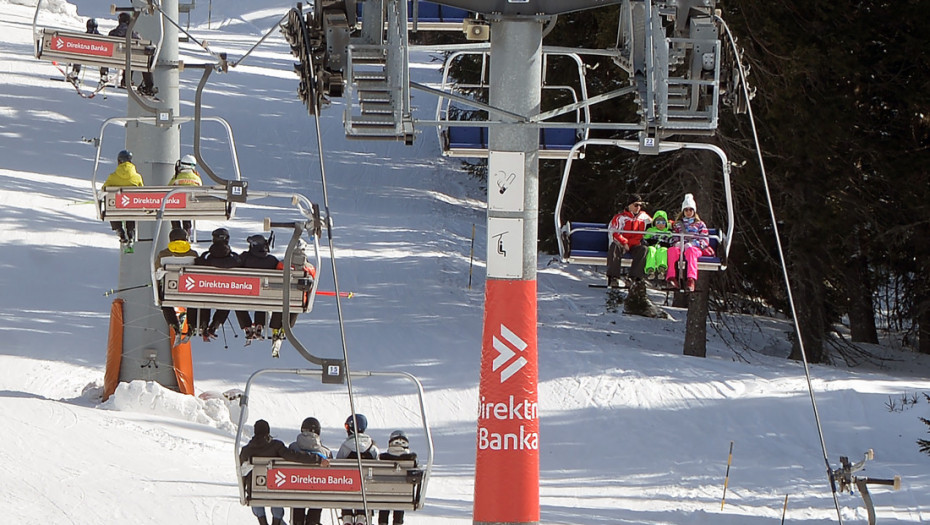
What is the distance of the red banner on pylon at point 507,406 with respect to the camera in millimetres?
11805

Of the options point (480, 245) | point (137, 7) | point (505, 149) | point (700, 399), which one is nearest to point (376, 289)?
point (480, 245)

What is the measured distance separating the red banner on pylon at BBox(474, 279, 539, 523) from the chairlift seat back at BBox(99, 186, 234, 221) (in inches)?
165

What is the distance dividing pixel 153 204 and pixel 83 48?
147 inches

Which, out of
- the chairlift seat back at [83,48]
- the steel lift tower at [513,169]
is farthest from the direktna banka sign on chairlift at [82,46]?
the steel lift tower at [513,169]

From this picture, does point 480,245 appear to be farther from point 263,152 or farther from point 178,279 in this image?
point 178,279

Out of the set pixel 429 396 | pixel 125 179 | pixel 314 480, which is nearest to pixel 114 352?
pixel 125 179

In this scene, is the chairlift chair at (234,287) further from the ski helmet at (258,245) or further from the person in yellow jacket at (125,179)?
the person in yellow jacket at (125,179)

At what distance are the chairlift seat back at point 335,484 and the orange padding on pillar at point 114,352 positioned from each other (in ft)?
25.5

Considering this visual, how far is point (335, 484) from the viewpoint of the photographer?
11602mm

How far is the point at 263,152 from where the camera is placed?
37969 millimetres

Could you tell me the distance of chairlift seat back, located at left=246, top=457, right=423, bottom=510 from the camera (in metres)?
11.6

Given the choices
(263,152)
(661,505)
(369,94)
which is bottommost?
(661,505)

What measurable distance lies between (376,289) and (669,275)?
1266cm

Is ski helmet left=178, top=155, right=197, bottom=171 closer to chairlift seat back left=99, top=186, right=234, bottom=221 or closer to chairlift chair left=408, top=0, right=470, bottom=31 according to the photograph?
chairlift seat back left=99, top=186, right=234, bottom=221
